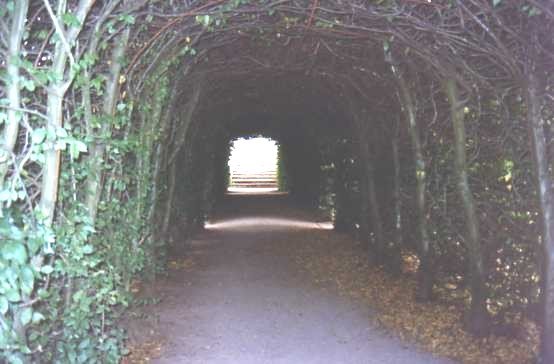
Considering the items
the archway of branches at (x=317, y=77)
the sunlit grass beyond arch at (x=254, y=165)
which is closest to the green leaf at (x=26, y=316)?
the archway of branches at (x=317, y=77)

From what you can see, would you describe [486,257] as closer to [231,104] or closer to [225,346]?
[225,346]

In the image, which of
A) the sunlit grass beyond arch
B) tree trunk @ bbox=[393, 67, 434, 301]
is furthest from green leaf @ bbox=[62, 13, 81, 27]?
the sunlit grass beyond arch

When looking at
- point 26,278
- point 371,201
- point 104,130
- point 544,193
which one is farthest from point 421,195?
point 26,278

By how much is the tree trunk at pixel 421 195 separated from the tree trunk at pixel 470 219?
1.42 meters

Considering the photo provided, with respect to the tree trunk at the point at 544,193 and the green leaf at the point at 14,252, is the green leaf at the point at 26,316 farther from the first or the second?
the tree trunk at the point at 544,193

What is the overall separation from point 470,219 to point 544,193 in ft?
4.39

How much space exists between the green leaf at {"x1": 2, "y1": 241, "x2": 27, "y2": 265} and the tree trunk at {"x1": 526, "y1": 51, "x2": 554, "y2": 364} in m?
3.77

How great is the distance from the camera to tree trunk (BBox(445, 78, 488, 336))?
6.04 meters

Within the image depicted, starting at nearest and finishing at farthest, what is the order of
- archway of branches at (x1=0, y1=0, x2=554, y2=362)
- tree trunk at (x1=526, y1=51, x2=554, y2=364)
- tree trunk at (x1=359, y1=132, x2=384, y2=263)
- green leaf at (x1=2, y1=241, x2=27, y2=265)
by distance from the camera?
1. green leaf at (x1=2, y1=241, x2=27, y2=265)
2. archway of branches at (x1=0, y1=0, x2=554, y2=362)
3. tree trunk at (x1=526, y1=51, x2=554, y2=364)
4. tree trunk at (x1=359, y1=132, x2=384, y2=263)

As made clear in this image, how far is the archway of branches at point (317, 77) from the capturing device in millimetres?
3451

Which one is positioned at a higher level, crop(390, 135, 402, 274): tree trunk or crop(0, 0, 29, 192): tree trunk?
crop(0, 0, 29, 192): tree trunk

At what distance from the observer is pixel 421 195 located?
7.67m

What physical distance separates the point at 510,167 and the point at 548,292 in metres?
1.25

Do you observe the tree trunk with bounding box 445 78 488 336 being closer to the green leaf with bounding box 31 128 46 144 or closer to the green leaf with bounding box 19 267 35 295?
the green leaf with bounding box 31 128 46 144
